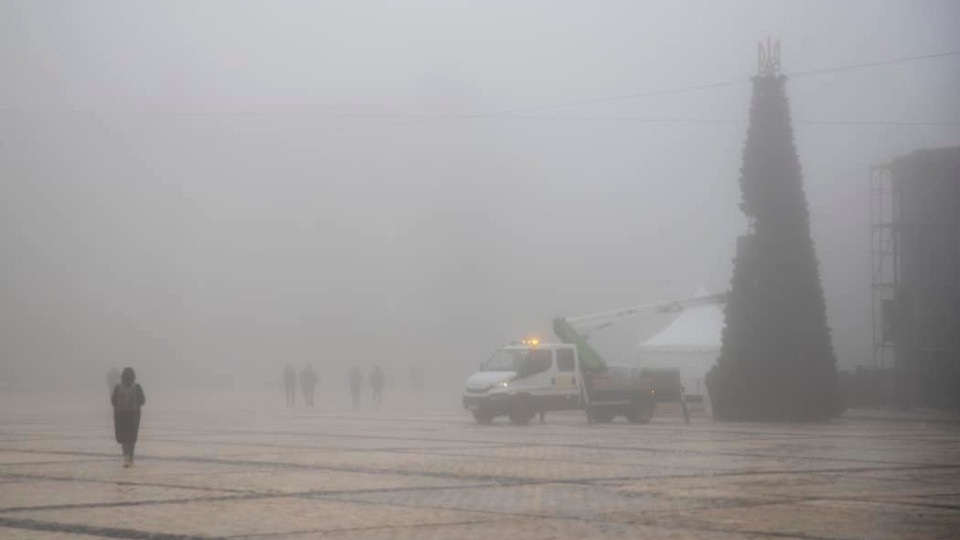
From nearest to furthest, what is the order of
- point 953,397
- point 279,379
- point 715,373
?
point 715,373, point 953,397, point 279,379

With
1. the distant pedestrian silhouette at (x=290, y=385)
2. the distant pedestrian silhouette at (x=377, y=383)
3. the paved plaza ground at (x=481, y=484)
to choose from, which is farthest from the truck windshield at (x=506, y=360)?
the distant pedestrian silhouette at (x=377, y=383)

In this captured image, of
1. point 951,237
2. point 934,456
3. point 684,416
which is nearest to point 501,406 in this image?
point 684,416

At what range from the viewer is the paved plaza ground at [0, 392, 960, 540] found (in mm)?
12273

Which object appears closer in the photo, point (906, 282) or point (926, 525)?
point (926, 525)

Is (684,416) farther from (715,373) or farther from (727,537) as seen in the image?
(727,537)

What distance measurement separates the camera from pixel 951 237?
143 feet

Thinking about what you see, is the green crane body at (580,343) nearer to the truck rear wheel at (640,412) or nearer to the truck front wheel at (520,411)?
the truck rear wheel at (640,412)

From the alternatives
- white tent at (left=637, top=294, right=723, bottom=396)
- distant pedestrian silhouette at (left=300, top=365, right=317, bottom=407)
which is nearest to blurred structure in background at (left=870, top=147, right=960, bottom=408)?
white tent at (left=637, top=294, right=723, bottom=396)

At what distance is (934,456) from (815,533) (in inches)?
434

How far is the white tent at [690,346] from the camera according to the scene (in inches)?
1859

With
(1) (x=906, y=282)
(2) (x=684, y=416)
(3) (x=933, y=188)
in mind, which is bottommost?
(2) (x=684, y=416)

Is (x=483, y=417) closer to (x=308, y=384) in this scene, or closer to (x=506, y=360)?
(x=506, y=360)

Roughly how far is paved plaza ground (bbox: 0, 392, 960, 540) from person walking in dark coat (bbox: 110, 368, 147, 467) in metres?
0.34

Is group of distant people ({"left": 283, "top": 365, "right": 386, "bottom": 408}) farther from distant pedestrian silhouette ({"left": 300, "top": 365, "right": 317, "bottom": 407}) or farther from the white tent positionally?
the white tent
